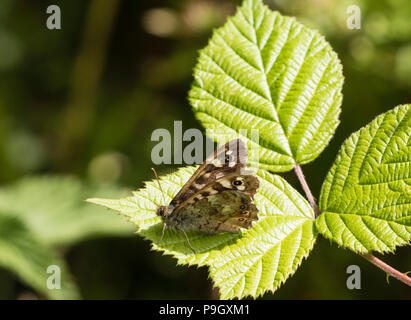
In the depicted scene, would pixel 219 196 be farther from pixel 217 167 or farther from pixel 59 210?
pixel 59 210

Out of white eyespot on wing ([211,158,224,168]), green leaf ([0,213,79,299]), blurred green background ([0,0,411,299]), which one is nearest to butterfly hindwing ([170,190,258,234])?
white eyespot on wing ([211,158,224,168])

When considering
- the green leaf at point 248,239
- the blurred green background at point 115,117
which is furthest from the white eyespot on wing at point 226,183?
the blurred green background at point 115,117

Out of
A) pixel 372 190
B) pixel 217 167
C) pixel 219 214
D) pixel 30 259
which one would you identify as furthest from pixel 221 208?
pixel 30 259

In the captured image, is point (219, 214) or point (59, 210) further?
point (59, 210)

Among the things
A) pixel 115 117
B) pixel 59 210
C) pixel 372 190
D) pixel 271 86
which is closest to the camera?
pixel 372 190

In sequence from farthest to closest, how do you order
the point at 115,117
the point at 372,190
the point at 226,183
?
1. the point at 115,117
2. the point at 226,183
3. the point at 372,190

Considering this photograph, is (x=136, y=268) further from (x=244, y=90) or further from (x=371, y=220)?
(x=371, y=220)

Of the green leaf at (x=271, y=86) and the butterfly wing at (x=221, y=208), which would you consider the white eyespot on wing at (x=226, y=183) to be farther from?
the green leaf at (x=271, y=86)
